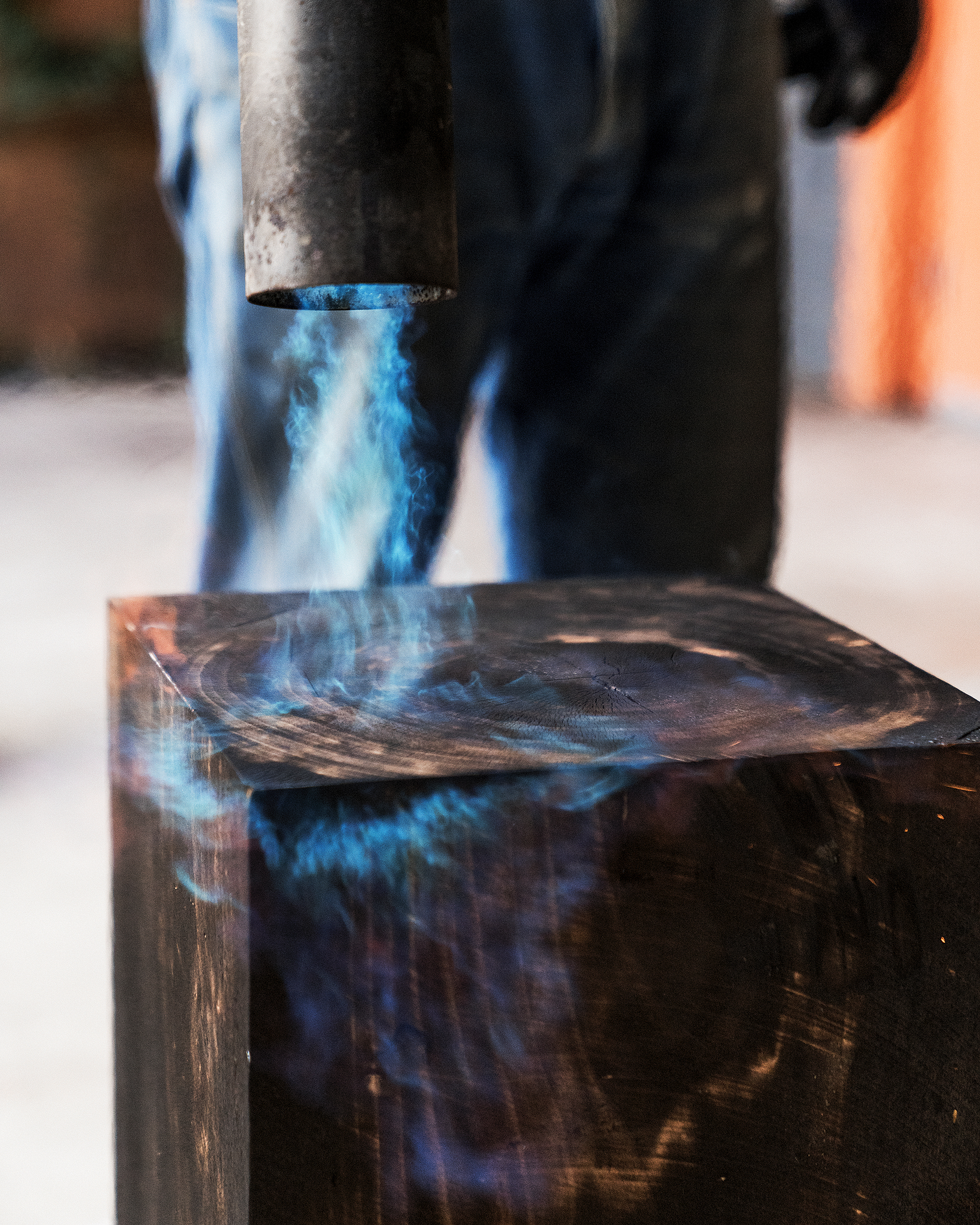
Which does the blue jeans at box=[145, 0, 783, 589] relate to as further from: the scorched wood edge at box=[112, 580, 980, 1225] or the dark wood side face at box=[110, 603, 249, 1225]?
the scorched wood edge at box=[112, 580, 980, 1225]

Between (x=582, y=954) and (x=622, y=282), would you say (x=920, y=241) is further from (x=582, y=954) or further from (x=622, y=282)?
(x=582, y=954)

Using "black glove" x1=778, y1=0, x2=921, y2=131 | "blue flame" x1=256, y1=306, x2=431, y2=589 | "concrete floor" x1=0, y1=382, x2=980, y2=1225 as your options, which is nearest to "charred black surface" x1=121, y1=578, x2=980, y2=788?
"blue flame" x1=256, y1=306, x2=431, y2=589

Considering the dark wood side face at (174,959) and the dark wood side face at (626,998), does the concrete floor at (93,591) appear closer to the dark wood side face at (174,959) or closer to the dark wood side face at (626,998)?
the dark wood side face at (174,959)

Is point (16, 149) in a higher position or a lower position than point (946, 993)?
higher

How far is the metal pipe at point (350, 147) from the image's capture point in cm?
54

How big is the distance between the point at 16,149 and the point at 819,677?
542 cm

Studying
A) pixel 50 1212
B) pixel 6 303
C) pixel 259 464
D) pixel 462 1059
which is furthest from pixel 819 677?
pixel 6 303

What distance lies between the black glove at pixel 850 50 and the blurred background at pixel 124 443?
0.54ft

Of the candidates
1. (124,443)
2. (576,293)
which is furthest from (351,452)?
(124,443)

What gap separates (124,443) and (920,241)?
258 cm

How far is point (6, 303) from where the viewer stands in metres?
5.52

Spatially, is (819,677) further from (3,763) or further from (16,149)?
(16,149)

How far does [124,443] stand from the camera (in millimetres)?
4320

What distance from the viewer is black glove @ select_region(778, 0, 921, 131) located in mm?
1148
